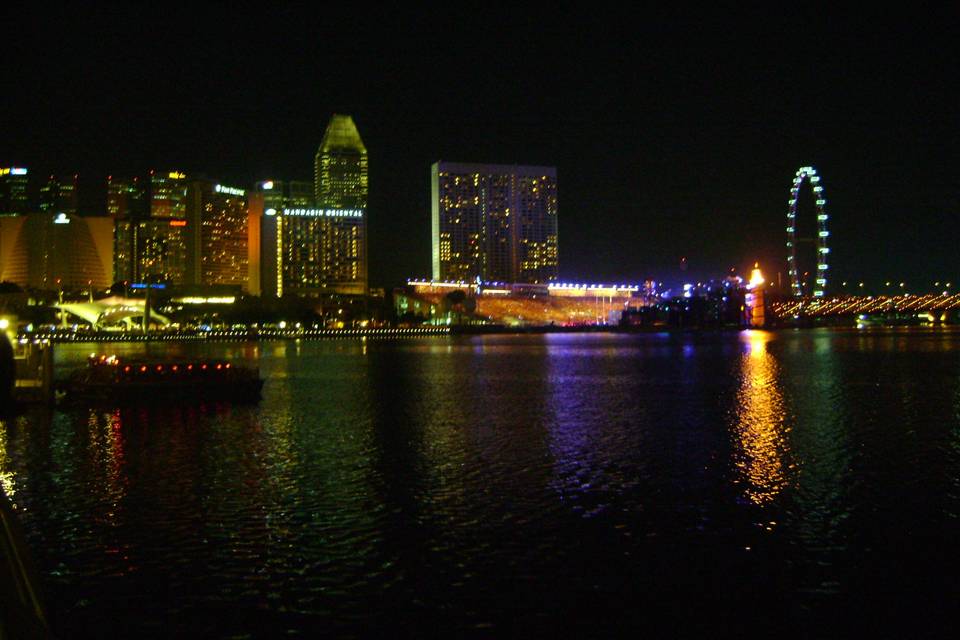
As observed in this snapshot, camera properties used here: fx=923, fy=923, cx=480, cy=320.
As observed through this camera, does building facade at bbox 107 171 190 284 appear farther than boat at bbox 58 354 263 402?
Yes

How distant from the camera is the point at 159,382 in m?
28.5

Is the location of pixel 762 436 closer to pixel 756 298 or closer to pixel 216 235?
pixel 756 298

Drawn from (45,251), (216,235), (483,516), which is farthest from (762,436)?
(216,235)

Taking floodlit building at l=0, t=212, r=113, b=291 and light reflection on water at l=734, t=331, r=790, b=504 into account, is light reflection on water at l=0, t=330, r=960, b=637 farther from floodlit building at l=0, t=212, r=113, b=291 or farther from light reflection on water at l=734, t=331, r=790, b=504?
floodlit building at l=0, t=212, r=113, b=291

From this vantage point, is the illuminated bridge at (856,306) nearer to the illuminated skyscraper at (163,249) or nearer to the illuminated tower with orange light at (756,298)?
the illuminated tower with orange light at (756,298)

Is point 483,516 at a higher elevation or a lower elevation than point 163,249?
lower

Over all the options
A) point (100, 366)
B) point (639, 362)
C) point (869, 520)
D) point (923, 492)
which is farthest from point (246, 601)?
point (639, 362)

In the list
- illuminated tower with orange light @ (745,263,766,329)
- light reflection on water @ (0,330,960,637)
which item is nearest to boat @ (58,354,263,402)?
light reflection on water @ (0,330,960,637)

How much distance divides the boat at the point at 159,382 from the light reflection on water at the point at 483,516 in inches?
104

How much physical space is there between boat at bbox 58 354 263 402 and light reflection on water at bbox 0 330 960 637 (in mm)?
2646

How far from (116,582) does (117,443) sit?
34.8ft

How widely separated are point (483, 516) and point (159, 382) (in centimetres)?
1897

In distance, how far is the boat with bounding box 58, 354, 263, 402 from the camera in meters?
28.1

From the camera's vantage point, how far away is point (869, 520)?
1212 cm
